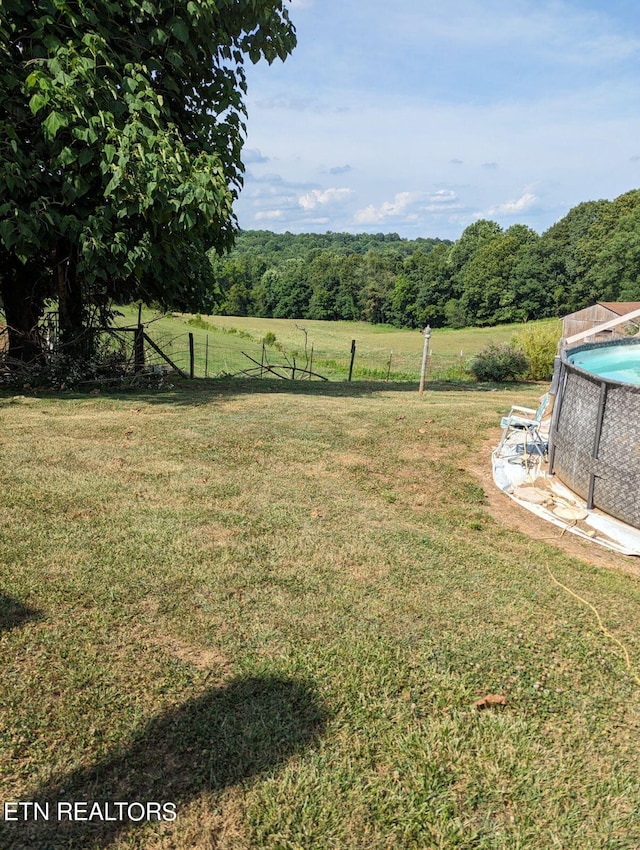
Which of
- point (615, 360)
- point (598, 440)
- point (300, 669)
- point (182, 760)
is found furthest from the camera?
point (615, 360)

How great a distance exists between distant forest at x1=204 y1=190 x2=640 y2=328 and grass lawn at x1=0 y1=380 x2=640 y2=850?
57.4 m

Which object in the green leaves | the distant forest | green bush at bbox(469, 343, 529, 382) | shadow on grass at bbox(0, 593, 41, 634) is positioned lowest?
shadow on grass at bbox(0, 593, 41, 634)

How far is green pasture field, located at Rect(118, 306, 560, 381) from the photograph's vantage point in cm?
2377

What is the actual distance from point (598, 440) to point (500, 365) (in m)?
16.9

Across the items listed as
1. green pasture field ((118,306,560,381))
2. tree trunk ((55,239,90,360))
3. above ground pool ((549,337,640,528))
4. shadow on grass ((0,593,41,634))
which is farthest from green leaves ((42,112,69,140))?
above ground pool ((549,337,640,528))

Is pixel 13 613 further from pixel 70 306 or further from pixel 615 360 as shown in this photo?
pixel 615 360

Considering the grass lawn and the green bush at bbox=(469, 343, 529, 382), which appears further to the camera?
the green bush at bbox=(469, 343, 529, 382)

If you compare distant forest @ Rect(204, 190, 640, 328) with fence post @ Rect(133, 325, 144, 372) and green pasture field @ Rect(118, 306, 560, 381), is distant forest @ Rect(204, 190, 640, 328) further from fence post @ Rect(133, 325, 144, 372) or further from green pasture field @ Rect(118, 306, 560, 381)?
fence post @ Rect(133, 325, 144, 372)

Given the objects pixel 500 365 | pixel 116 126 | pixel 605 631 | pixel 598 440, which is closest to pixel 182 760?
pixel 605 631

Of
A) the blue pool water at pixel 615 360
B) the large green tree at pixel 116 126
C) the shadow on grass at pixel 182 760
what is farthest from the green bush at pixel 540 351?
the shadow on grass at pixel 182 760

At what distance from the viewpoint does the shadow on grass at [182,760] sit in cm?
194

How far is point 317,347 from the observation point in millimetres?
44438

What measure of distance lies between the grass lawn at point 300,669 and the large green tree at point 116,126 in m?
4.63

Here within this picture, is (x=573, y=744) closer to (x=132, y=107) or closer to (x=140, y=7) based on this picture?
(x=132, y=107)
